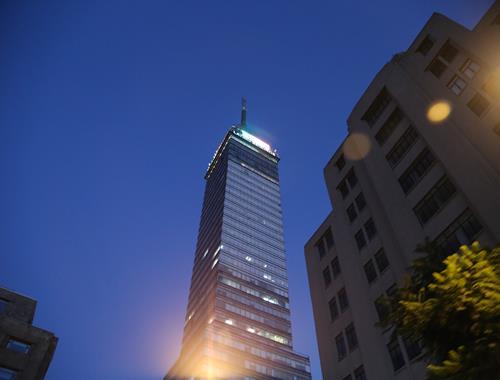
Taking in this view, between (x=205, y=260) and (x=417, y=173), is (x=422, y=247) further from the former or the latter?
(x=205, y=260)

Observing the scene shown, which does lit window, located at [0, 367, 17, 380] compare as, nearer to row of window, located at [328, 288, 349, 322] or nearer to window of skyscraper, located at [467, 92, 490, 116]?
row of window, located at [328, 288, 349, 322]

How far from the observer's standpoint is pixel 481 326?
947 cm

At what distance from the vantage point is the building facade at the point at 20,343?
2683cm

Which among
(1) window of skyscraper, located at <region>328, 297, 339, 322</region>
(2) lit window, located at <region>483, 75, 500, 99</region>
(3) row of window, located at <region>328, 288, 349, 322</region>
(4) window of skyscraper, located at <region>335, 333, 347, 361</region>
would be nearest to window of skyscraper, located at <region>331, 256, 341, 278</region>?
(3) row of window, located at <region>328, 288, 349, 322</region>

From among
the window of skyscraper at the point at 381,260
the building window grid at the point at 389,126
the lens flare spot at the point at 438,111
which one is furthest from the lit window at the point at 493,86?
the window of skyscraper at the point at 381,260

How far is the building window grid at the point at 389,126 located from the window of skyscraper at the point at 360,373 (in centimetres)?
1736

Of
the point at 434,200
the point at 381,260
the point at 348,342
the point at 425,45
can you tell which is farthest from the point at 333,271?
the point at 425,45

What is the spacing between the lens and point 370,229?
2897 cm

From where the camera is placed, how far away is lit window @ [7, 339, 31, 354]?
28.0m

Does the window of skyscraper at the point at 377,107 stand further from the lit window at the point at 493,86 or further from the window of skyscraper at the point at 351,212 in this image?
the lit window at the point at 493,86

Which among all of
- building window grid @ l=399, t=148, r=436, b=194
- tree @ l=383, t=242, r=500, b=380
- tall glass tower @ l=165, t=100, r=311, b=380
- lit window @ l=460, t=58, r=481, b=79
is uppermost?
tall glass tower @ l=165, t=100, r=311, b=380

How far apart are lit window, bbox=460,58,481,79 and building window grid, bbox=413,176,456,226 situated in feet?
24.6

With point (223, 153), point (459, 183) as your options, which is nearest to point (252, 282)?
point (223, 153)

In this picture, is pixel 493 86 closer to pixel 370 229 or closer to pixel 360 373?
pixel 370 229
